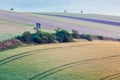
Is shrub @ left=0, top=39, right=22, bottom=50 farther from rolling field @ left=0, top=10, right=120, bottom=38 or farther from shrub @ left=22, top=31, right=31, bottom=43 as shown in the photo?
rolling field @ left=0, top=10, right=120, bottom=38

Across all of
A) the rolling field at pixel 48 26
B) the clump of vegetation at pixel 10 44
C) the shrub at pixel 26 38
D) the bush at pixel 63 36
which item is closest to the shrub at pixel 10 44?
the clump of vegetation at pixel 10 44

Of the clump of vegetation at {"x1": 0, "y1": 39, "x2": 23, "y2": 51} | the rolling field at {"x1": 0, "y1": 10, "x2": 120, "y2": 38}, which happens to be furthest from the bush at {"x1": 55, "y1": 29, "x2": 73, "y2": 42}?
the rolling field at {"x1": 0, "y1": 10, "x2": 120, "y2": 38}

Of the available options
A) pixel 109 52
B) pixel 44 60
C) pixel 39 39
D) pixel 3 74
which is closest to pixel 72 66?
pixel 44 60


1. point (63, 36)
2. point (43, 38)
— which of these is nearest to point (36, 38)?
point (43, 38)

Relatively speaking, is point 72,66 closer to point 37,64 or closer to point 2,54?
point 37,64

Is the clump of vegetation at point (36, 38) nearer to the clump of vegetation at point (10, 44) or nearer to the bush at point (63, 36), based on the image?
the clump of vegetation at point (10, 44)

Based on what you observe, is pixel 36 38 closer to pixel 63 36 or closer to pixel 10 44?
pixel 10 44

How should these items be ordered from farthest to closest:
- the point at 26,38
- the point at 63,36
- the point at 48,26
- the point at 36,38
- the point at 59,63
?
the point at 48,26 → the point at 63,36 → the point at 36,38 → the point at 26,38 → the point at 59,63

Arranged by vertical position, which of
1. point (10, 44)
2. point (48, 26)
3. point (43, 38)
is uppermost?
point (43, 38)

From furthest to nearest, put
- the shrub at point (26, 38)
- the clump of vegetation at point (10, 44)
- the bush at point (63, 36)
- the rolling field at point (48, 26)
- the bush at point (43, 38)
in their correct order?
the rolling field at point (48, 26)
the bush at point (63, 36)
the bush at point (43, 38)
the shrub at point (26, 38)
the clump of vegetation at point (10, 44)

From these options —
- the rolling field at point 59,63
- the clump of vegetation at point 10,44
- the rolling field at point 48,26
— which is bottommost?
the rolling field at point 48,26
